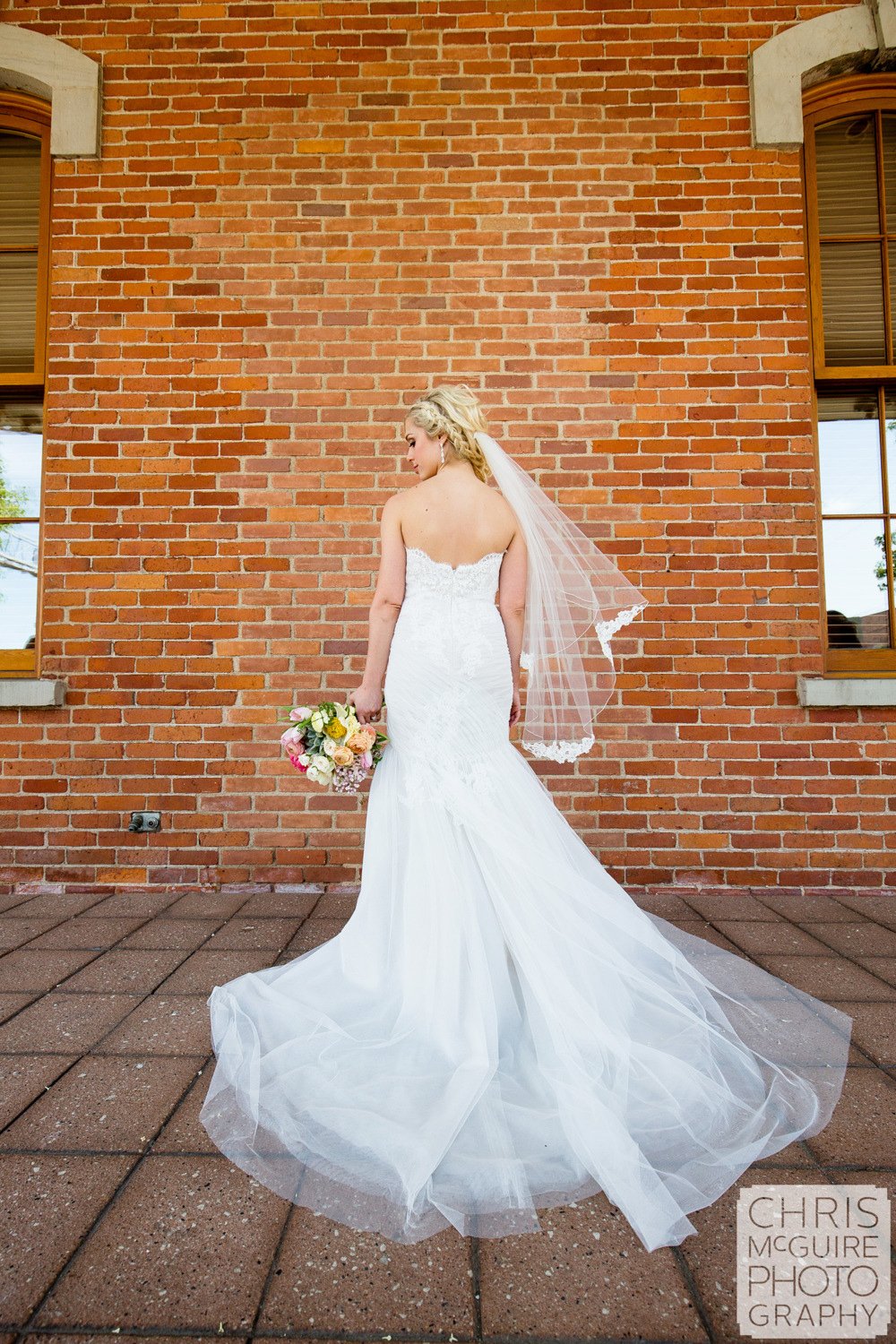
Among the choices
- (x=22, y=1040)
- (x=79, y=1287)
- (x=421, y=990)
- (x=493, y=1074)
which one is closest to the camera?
(x=79, y=1287)

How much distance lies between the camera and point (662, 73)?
11.4ft

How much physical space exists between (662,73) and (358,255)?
6.06 ft

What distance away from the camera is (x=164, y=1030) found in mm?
2078

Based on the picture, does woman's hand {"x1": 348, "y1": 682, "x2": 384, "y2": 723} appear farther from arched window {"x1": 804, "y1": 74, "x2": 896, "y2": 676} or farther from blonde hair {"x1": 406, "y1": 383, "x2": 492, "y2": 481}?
arched window {"x1": 804, "y1": 74, "x2": 896, "y2": 676}

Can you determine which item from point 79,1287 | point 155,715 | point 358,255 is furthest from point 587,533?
point 79,1287

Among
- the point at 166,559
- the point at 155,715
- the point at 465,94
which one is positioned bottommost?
the point at 155,715

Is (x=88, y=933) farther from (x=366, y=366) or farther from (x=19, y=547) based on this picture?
(x=366, y=366)

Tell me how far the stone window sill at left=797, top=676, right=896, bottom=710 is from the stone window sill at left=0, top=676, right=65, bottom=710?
379 cm

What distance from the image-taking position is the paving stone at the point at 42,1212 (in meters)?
1.23

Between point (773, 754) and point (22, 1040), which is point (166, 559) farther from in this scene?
point (773, 754)

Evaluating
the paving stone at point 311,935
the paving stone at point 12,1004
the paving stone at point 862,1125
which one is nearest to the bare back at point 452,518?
the paving stone at point 311,935

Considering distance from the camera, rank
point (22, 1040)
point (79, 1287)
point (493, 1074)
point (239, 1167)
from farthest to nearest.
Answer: point (22, 1040) < point (493, 1074) < point (239, 1167) < point (79, 1287)

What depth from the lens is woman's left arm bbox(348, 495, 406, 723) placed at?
2129 mm

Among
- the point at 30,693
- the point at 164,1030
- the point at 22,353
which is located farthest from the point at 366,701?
the point at 22,353
